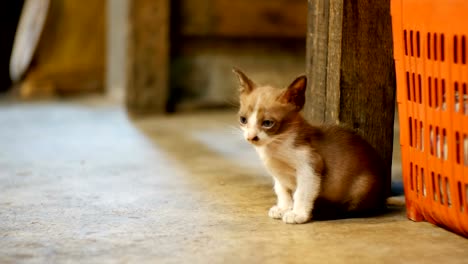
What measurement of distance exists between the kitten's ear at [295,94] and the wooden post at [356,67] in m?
0.36

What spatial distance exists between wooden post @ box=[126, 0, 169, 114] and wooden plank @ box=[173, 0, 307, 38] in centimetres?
18

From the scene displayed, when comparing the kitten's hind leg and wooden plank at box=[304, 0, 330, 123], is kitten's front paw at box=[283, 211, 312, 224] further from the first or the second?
wooden plank at box=[304, 0, 330, 123]

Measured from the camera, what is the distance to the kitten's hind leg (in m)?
2.61

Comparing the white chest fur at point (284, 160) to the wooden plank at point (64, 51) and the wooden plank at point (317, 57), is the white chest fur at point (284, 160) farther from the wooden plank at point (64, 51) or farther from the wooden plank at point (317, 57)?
the wooden plank at point (64, 51)

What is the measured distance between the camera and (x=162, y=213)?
2.68 meters

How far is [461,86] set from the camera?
2.14 meters

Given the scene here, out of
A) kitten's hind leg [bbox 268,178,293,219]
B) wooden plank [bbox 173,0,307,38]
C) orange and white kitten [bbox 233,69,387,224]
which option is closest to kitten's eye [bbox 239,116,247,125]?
orange and white kitten [bbox 233,69,387,224]

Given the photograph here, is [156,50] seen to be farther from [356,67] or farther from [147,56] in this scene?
[356,67]

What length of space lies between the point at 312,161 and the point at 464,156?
52 cm

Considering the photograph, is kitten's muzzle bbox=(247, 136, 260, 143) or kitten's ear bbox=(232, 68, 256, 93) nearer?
kitten's muzzle bbox=(247, 136, 260, 143)

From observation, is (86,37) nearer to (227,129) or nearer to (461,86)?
(227,129)

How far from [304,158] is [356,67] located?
53 cm

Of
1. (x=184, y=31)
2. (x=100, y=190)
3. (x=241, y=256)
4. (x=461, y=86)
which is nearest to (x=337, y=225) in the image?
(x=241, y=256)

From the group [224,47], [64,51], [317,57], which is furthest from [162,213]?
[64,51]
